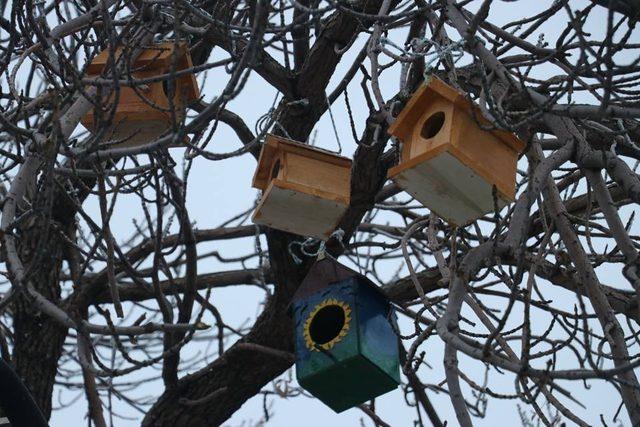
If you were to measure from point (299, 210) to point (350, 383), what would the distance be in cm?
67

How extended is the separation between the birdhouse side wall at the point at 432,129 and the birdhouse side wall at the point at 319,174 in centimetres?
25

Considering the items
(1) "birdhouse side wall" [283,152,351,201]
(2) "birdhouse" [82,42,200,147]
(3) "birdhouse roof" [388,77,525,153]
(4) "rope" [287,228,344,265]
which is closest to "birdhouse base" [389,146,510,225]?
(3) "birdhouse roof" [388,77,525,153]

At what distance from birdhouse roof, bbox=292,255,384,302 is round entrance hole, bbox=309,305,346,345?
0.28ft

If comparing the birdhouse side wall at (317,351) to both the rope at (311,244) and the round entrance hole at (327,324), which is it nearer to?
the round entrance hole at (327,324)

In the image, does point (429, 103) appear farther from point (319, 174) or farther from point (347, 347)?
point (347, 347)

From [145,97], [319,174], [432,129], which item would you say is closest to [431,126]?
[432,129]

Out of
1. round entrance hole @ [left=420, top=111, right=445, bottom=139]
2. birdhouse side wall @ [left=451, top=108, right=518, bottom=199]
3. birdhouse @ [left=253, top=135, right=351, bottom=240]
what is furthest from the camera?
birdhouse @ [left=253, top=135, right=351, bottom=240]

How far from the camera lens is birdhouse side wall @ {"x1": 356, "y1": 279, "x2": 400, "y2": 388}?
4234 mm

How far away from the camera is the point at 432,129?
4.02 metres

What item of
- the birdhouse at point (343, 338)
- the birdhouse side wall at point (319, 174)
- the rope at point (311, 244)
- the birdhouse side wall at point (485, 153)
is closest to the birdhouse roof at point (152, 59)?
the birdhouse side wall at point (319, 174)

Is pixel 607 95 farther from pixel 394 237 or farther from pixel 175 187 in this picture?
pixel 394 237

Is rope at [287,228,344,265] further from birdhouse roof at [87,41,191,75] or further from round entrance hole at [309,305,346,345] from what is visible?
birdhouse roof at [87,41,191,75]

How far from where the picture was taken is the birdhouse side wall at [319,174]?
4113 millimetres

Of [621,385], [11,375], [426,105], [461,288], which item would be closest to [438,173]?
[426,105]
